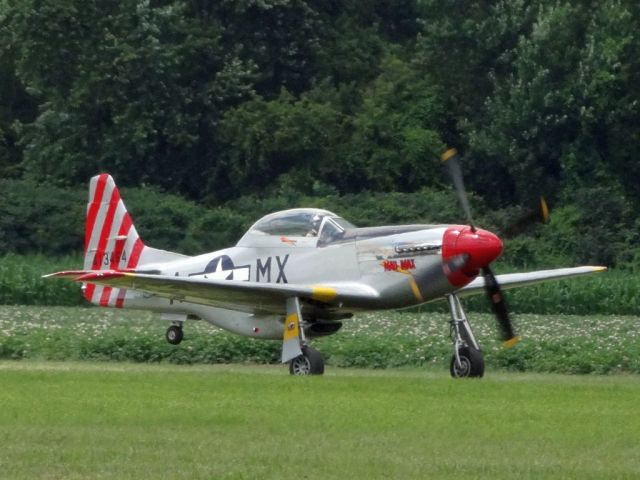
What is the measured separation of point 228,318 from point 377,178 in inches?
1021

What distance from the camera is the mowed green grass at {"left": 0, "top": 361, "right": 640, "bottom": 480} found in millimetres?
10336

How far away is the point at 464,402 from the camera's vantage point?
1456 cm

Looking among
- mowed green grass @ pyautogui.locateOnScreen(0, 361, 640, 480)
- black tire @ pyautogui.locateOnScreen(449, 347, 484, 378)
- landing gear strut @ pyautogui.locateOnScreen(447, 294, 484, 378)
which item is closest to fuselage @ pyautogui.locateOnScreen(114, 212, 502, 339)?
landing gear strut @ pyautogui.locateOnScreen(447, 294, 484, 378)

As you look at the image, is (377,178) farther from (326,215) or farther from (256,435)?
(256,435)

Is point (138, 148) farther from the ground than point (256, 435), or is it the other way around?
point (138, 148)

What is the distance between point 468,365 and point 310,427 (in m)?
5.98

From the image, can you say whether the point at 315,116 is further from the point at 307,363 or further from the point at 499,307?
the point at 499,307

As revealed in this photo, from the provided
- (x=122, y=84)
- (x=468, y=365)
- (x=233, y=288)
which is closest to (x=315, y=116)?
Result: (x=122, y=84)

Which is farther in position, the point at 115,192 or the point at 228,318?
the point at 115,192

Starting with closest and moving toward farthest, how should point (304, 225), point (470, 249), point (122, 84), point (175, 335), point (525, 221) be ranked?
point (470, 249) → point (525, 221) → point (304, 225) → point (175, 335) → point (122, 84)

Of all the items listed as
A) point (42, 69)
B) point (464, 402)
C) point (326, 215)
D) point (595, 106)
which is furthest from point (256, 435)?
point (42, 69)

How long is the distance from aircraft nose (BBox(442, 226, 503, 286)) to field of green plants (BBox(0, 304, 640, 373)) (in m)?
2.64

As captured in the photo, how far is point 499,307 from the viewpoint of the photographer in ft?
59.6

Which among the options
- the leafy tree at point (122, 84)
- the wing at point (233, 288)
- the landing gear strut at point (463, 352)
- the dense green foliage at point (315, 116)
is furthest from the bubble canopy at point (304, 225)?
the leafy tree at point (122, 84)
